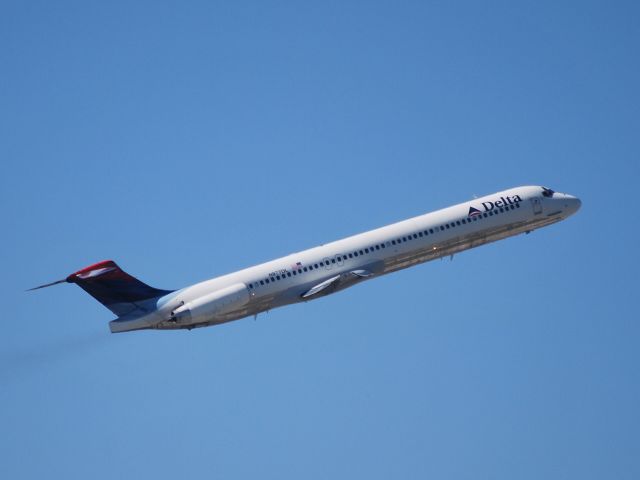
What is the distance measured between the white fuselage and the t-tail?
3.40 feet

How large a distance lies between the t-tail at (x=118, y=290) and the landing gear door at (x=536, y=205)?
3165cm

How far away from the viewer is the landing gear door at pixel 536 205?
111250 millimetres

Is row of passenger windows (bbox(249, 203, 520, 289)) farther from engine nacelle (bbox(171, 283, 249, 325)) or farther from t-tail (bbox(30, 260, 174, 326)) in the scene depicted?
t-tail (bbox(30, 260, 174, 326))

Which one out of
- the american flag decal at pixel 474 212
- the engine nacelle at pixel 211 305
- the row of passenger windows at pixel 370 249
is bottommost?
the engine nacelle at pixel 211 305

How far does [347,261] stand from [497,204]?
49.0 feet

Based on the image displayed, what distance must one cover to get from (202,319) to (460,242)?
2249cm

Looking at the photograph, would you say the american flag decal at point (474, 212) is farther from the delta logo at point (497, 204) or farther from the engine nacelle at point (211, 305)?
the engine nacelle at point (211, 305)

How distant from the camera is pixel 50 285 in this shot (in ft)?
314

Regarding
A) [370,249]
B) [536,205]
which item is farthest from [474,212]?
[370,249]

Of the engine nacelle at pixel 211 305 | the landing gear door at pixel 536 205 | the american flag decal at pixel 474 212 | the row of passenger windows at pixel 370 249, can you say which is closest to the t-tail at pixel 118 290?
the engine nacelle at pixel 211 305

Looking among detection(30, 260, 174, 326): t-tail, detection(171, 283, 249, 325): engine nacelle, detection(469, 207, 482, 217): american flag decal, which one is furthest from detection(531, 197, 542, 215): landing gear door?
detection(30, 260, 174, 326): t-tail

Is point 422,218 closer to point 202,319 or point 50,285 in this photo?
point 202,319

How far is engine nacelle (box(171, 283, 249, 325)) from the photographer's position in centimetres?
9812

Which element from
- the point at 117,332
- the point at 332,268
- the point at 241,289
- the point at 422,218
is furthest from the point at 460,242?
the point at 117,332
